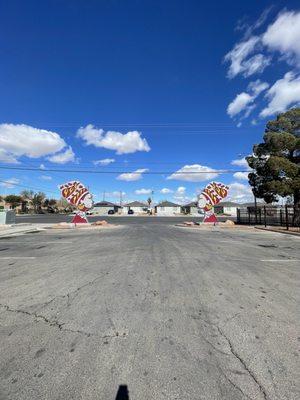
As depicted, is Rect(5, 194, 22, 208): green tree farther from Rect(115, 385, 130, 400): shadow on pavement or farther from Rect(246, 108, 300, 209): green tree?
Rect(115, 385, 130, 400): shadow on pavement

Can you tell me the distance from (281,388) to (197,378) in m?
0.83

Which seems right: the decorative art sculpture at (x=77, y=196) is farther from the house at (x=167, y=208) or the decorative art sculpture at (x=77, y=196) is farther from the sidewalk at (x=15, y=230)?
the house at (x=167, y=208)

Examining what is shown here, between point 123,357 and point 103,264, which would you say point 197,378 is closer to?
point 123,357

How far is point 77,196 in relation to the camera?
3381cm

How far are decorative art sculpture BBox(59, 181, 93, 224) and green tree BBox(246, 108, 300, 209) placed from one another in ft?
59.3

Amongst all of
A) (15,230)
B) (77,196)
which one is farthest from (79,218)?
(15,230)

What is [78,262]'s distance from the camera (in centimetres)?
1021

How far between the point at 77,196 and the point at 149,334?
100.0 ft

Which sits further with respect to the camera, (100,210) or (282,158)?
(100,210)

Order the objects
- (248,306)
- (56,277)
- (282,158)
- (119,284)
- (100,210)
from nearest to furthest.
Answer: (248,306), (119,284), (56,277), (282,158), (100,210)

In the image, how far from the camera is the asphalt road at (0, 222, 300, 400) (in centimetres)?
321

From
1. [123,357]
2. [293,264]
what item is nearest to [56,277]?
[123,357]

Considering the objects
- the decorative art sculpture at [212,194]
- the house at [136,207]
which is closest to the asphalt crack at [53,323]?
the decorative art sculpture at [212,194]

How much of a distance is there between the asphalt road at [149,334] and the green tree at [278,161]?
23.2 m
